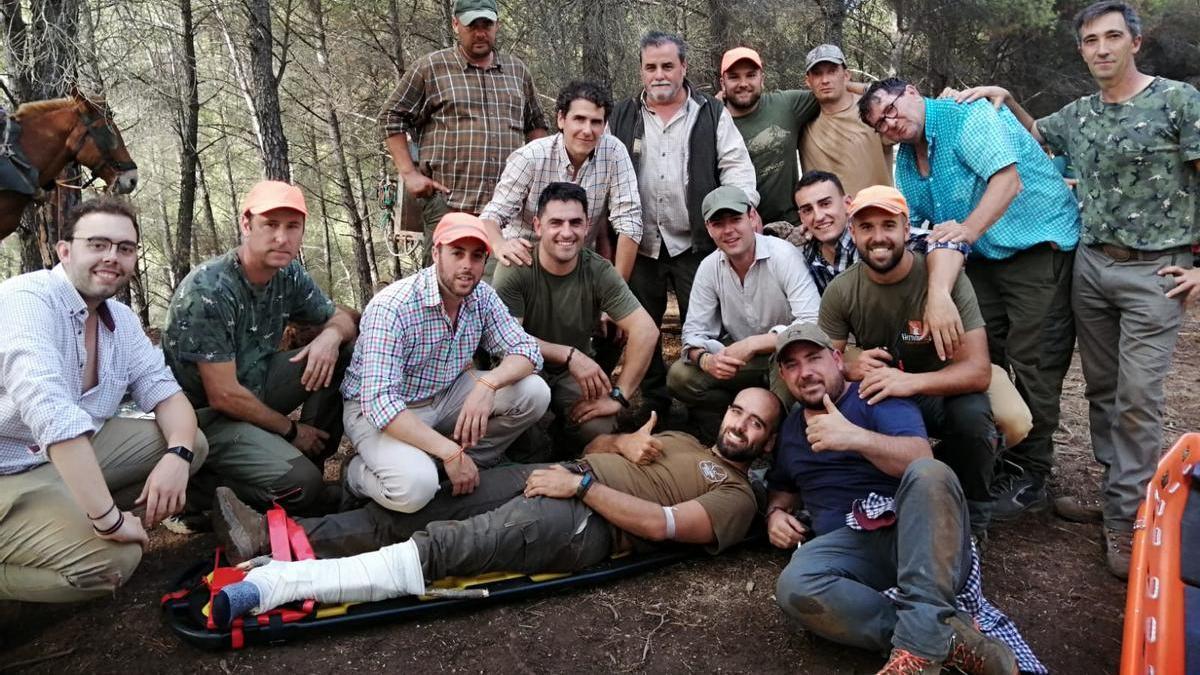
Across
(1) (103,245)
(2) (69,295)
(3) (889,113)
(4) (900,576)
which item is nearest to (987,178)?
(3) (889,113)

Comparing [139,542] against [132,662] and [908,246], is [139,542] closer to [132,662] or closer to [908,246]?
[132,662]

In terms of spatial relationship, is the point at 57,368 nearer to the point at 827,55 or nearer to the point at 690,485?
the point at 690,485

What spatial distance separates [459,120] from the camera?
596cm

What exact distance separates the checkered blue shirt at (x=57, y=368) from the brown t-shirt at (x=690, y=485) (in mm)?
2283

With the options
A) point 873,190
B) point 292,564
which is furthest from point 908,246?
point 292,564

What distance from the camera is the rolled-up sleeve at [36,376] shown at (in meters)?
3.14

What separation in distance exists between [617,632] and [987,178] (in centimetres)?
321

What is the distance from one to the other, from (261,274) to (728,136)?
10.5ft

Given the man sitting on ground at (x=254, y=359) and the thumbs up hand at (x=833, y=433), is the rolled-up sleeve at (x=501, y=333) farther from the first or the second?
the thumbs up hand at (x=833, y=433)

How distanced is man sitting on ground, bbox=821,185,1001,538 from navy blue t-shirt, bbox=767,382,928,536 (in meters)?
0.21

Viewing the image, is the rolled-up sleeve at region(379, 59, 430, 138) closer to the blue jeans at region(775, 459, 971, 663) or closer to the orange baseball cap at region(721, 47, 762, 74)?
the orange baseball cap at region(721, 47, 762, 74)

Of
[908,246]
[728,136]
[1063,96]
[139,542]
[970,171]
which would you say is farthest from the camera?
[1063,96]

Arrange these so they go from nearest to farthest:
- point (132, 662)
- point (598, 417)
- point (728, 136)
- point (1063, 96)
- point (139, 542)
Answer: point (132, 662)
point (139, 542)
point (598, 417)
point (728, 136)
point (1063, 96)

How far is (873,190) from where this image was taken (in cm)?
397
